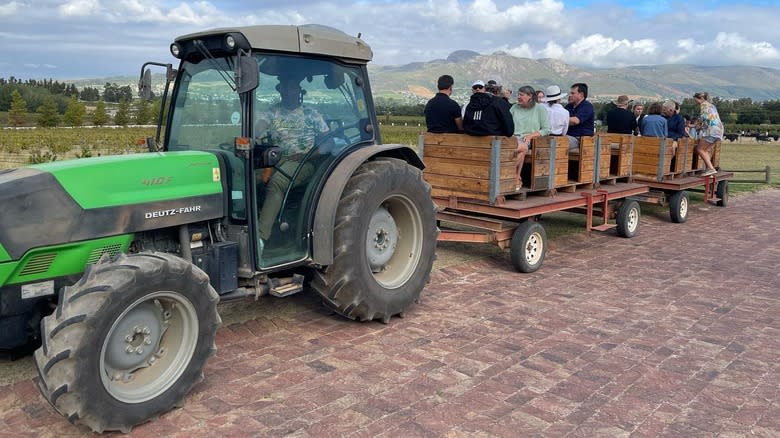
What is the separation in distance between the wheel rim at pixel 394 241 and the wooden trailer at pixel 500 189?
1.52 m

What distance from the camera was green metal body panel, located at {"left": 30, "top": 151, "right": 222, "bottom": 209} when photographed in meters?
3.51

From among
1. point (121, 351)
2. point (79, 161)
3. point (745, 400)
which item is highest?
point (79, 161)

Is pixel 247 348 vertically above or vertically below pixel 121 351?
below

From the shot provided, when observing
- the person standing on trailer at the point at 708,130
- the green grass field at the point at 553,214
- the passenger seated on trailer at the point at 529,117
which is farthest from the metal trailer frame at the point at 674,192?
the passenger seated on trailer at the point at 529,117

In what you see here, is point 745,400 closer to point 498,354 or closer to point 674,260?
point 498,354

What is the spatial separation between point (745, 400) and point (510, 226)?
12.2 feet

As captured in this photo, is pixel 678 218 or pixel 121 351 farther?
pixel 678 218

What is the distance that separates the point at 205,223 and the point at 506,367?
2.35 meters

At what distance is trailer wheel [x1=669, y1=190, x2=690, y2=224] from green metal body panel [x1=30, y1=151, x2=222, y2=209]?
9.15 m

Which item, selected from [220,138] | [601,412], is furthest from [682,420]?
[220,138]

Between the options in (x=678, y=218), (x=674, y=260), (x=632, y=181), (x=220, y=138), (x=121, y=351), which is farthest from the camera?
(x=678, y=218)

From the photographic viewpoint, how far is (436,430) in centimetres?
350

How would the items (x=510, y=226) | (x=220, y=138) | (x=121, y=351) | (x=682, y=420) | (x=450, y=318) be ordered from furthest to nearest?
(x=510, y=226), (x=450, y=318), (x=220, y=138), (x=682, y=420), (x=121, y=351)

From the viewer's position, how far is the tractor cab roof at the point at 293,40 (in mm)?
4230
